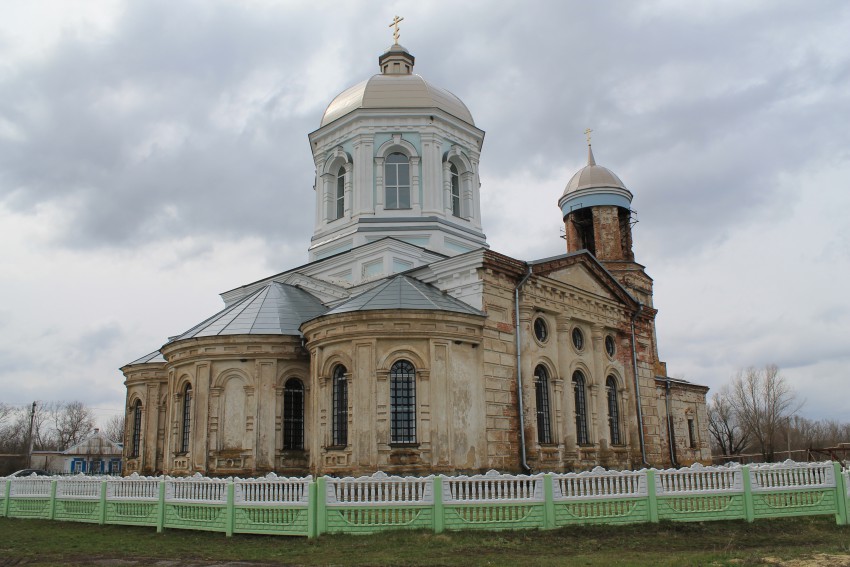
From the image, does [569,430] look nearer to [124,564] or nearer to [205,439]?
[205,439]

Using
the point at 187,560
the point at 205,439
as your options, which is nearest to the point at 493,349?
the point at 205,439

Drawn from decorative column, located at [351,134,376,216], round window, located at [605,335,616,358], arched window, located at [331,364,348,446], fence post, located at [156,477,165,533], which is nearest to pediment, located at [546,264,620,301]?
round window, located at [605,335,616,358]

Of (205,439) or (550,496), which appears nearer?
(550,496)

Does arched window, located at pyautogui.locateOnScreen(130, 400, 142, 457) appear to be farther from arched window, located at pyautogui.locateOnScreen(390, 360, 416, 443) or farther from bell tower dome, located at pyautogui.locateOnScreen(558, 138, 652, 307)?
bell tower dome, located at pyautogui.locateOnScreen(558, 138, 652, 307)

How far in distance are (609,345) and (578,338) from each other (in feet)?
6.73

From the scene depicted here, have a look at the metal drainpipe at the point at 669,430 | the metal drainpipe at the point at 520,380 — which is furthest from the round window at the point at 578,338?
the metal drainpipe at the point at 669,430

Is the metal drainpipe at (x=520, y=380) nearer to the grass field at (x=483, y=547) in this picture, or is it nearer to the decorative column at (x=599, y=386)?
the decorative column at (x=599, y=386)

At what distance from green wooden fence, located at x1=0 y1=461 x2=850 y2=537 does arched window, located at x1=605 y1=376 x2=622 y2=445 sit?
29.0 ft

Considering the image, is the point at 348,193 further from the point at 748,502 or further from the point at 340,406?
the point at 748,502

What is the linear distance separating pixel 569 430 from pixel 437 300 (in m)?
5.65

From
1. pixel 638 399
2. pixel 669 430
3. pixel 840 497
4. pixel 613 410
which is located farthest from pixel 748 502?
pixel 669 430

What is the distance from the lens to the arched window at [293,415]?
18.8 metres

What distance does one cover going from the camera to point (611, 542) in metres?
11.3

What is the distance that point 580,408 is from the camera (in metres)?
21.3
